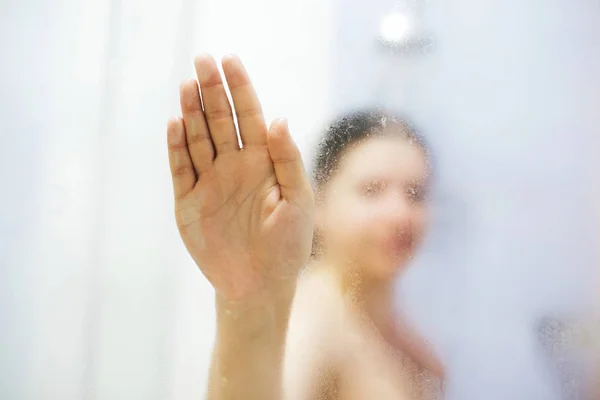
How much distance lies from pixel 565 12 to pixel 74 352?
88cm

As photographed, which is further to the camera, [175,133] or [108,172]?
[108,172]

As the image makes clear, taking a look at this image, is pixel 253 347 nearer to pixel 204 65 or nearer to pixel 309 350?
pixel 309 350

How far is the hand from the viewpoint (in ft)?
2.10

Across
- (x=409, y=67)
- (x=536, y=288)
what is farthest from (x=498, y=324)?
(x=409, y=67)

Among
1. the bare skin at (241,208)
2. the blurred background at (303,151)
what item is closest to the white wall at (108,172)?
the blurred background at (303,151)

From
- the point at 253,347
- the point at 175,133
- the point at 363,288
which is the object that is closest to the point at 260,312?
the point at 253,347

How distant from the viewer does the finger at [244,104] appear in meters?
0.63

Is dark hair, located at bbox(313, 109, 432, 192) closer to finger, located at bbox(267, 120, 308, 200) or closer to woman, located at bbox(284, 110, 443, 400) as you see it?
woman, located at bbox(284, 110, 443, 400)

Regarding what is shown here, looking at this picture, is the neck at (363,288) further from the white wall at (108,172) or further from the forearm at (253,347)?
the white wall at (108,172)

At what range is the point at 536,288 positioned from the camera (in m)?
0.75

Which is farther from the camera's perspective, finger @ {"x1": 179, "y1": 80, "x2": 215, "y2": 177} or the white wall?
the white wall

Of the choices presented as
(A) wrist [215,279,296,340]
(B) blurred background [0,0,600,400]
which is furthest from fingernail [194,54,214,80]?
(A) wrist [215,279,296,340]

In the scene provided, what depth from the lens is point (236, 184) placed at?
663 mm

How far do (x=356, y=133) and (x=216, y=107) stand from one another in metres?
0.22
